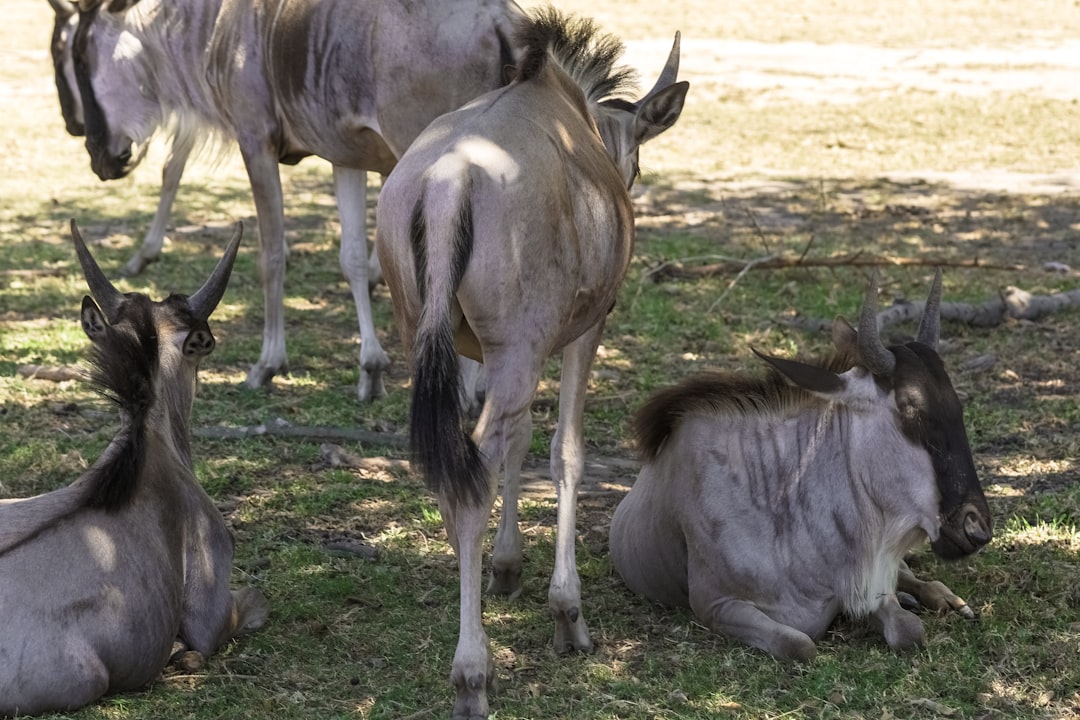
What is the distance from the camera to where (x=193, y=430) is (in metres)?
7.57

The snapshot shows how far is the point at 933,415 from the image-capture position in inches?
203

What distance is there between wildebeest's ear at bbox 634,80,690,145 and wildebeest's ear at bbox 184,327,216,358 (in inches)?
78.1

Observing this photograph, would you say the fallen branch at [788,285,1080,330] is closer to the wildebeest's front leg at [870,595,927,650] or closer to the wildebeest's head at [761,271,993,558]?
the wildebeest's head at [761,271,993,558]

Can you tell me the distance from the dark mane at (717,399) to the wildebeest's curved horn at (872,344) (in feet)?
0.82

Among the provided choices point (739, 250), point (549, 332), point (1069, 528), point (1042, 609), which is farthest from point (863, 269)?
point (549, 332)

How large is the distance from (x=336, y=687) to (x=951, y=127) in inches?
494

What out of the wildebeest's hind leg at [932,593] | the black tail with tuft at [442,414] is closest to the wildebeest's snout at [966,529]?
the wildebeest's hind leg at [932,593]

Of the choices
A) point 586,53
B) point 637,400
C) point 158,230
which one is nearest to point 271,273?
point 637,400

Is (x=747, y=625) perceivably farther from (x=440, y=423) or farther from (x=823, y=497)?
(x=440, y=423)

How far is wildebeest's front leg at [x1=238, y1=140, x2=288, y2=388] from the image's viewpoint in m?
8.29

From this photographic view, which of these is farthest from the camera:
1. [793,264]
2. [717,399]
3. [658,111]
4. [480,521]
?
[793,264]

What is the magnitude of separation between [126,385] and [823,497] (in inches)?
101

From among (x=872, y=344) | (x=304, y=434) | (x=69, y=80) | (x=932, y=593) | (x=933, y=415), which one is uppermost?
(x=69, y=80)

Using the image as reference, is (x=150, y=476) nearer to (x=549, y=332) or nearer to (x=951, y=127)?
(x=549, y=332)
